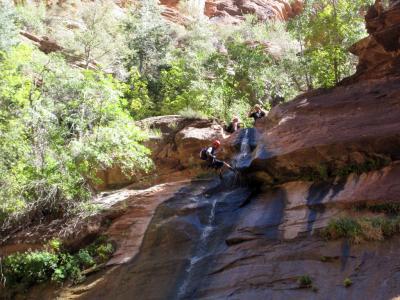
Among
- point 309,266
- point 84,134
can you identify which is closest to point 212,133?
point 84,134

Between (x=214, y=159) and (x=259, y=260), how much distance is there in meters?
Result: 7.24

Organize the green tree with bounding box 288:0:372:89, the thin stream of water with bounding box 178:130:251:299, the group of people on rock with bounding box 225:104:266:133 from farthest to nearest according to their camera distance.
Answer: the green tree with bounding box 288:0:372:89 < the group of people on rock with bounding box 225:104:266:133 < the thin stream of water with bounding box 178:130:251:299

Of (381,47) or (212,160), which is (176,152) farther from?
(381,47)

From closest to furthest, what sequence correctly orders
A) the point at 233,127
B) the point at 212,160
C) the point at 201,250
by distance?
the point at 201,250 < the point at 212,160 < the point at 233,127

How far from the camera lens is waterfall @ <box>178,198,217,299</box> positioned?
1298 centimetres

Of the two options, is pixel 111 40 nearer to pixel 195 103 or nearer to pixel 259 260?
pixel 195 103

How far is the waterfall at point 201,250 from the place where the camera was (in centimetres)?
1298

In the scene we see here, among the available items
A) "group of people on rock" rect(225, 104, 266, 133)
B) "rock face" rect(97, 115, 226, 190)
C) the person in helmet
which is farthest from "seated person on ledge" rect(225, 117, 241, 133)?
the person in helmet

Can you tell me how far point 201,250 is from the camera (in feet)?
47.4

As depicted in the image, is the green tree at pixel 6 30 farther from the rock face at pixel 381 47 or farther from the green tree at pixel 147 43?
the rock face at pixel 381 47

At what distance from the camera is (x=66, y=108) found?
1981 centimetres

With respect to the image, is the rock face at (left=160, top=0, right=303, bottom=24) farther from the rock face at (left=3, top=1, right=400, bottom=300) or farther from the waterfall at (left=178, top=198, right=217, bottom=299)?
the waterfall at (left=178, top=198, right=217, bottom=299)

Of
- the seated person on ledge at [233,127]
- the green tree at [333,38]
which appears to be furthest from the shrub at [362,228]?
the green tree at [333,38]

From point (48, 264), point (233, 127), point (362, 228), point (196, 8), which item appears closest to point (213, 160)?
point (233, 127)
